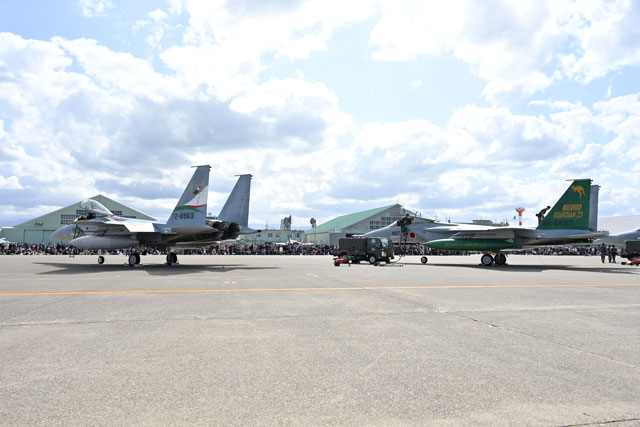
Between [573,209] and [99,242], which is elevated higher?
[573,209]

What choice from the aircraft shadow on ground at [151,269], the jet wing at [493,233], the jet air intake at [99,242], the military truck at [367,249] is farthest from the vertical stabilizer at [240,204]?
the jet wing at [493,233]

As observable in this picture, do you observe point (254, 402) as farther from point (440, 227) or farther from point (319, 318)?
point (440, 227)

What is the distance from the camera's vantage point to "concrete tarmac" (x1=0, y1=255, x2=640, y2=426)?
308 cm

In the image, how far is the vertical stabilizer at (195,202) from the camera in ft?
65.7

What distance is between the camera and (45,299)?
361 inches

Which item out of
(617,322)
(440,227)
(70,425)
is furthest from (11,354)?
(440,227)

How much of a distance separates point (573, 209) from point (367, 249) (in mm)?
13130

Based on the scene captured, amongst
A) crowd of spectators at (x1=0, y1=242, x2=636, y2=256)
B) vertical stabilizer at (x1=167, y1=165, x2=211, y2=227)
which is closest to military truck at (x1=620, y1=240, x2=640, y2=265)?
crowd of spectators at (x1=0, y1=242, x2=636, y2=256)

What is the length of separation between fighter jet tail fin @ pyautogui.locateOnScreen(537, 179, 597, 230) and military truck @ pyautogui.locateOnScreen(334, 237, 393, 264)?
34.3 feet

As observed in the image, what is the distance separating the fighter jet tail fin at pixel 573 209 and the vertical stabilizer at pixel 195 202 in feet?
66.9

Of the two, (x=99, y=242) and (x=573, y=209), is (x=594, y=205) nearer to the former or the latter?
(x=573, y=209)

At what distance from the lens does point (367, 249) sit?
92.4 ft

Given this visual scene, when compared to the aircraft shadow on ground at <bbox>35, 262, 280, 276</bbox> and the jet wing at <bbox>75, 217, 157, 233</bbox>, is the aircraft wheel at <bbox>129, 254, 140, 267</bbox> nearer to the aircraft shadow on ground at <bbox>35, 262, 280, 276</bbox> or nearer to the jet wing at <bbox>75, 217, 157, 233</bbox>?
the aircraft shadow on ground at <bbox>35, 262, 280, 276</bbox>

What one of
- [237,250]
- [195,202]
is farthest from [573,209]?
[237,250]
